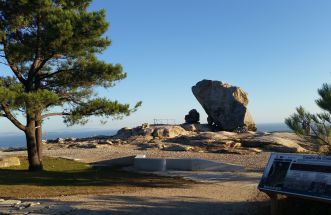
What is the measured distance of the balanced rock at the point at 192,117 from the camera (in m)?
48.0

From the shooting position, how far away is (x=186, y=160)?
20.0 meters

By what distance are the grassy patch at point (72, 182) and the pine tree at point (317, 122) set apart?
4.64m

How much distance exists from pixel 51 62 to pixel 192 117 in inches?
1172

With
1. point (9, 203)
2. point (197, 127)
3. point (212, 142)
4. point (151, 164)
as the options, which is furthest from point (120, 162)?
point (197, 127)

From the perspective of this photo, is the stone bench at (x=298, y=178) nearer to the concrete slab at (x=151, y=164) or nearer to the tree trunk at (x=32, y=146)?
the concrete slab at (x=151, y=164)

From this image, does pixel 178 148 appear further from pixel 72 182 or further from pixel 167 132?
pixel 72 182

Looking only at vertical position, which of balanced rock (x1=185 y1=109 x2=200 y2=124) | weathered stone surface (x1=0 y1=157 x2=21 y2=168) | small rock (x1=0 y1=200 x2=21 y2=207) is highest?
balanced rock (x1=185 y1=109 x2=200 y2=124)

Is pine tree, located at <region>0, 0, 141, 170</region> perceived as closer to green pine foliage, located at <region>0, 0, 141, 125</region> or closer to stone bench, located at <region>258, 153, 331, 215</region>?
green pine foliage, located at <region>0, 0, 141, 125</region>

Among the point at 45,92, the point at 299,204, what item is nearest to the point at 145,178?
the point at 45,92

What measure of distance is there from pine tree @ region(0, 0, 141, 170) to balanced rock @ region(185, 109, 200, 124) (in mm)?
29202

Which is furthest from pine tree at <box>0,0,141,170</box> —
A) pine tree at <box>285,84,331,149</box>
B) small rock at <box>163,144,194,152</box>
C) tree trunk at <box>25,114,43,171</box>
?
small rock at <box>163,144,194,152</box>

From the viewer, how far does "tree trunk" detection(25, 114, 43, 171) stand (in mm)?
18906

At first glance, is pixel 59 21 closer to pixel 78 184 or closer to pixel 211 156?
pixel 78 184

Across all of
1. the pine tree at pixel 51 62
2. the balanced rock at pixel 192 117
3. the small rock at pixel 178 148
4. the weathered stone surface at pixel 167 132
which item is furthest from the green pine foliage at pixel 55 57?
the balanced rock at pixel 192 117
